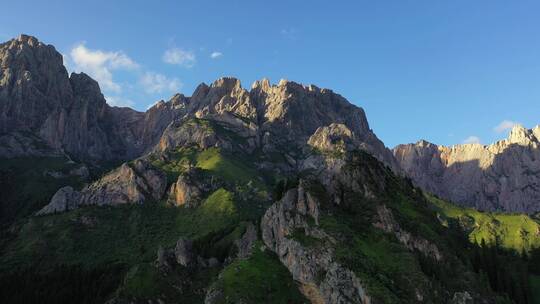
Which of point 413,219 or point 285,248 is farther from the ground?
point 413,219

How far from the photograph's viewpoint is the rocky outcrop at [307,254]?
395 feet

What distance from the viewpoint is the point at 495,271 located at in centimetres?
15925

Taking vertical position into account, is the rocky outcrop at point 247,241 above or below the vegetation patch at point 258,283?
above

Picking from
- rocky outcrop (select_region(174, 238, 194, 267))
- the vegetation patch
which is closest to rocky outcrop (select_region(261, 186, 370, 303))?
the vegetation patch

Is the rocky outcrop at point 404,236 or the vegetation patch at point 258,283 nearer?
the vegetation patch at point 258,283

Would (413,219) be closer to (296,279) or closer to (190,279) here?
(296,279)

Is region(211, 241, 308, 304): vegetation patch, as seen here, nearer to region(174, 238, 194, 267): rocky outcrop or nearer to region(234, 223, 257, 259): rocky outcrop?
region(234, 223, 257, 259): rocky outcrop

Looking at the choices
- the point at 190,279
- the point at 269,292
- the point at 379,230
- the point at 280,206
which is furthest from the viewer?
the point at 190,279

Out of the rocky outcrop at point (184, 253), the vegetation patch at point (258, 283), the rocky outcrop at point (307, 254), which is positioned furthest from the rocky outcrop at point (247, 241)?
the vegetation patch at point (258, 283)

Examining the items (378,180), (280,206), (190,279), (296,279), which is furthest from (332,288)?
(190,279)

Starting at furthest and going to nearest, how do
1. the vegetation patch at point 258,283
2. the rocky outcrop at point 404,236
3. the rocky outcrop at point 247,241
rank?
the rocky outcrop at point 247,241
the rocky outcrop at point 404,236
the vegetation patch at point 258,283

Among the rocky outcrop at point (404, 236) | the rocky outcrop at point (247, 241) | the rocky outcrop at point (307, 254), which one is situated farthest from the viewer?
the rocky outcrop at point (247, 241)

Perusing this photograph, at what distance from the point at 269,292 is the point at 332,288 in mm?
17564

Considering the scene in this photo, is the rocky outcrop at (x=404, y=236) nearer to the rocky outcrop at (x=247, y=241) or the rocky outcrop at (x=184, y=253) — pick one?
the rocky outcrop at (x=247, y=241)
